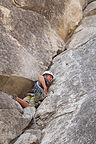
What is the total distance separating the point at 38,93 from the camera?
20.1ft

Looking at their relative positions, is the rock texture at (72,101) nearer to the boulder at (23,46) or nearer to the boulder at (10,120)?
the boulder at (10,120)

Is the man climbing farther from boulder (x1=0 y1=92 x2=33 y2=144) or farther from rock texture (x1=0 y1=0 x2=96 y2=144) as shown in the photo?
boulder (x1=0 y1=92 x2=33 y2=144)

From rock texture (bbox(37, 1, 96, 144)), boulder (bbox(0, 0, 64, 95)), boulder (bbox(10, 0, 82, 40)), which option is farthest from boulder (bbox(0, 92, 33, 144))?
boulder (bbox(10, 0, 82, 40))

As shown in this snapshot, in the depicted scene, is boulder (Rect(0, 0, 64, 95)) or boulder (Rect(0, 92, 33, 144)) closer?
boulder (Rect(0, 92, 33, 144))

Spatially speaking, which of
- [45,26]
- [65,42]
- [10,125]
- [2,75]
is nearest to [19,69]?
[2,75]

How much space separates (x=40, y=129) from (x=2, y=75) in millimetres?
1802

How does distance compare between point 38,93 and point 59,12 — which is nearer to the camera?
point 38,93

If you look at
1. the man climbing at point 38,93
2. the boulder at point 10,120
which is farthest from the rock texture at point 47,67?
the man climbing at point 38,93

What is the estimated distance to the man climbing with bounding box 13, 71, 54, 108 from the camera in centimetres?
578

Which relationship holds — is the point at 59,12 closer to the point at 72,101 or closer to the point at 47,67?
the point at 47,67

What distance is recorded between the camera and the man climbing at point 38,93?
5.78m

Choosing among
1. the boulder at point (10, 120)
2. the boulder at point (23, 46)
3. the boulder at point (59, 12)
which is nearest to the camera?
the boulder at point (10, 120)

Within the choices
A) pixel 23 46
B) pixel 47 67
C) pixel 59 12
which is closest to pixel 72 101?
pixel 47 67

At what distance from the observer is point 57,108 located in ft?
16.1
